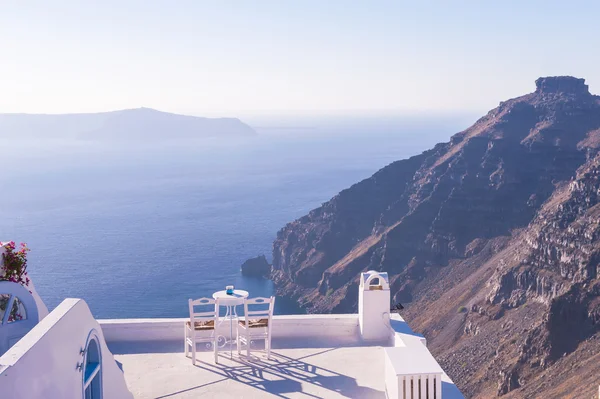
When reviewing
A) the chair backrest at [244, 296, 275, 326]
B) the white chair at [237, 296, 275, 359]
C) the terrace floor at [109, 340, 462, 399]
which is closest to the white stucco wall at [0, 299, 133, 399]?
the terrace floor at [109, 340, 462, 399]

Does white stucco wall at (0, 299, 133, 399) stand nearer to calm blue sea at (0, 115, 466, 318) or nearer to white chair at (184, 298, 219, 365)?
white chair at (184, 298, 219, 365)

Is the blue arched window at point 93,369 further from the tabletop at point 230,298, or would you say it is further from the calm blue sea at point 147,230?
the calm blue sea at point 147,230

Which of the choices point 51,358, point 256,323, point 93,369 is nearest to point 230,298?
point 256,323

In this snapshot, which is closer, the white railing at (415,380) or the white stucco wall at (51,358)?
the white stucco wall at (51,358)

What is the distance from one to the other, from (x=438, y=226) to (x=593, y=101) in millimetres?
46618

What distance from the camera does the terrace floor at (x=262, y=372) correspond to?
840cm

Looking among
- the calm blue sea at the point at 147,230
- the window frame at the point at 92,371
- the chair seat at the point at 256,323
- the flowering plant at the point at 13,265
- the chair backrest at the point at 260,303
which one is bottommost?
the calm blue sea at the point at 147,230

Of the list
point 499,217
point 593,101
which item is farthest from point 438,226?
point 593,101

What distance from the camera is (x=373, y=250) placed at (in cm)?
10150

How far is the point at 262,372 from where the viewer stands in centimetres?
909

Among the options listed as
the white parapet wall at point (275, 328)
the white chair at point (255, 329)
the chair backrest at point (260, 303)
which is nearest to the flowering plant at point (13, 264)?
the chair backrest at point (260, 303)

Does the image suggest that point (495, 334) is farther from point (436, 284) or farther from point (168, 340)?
point (168, 340)

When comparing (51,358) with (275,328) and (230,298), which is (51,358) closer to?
(230,298)

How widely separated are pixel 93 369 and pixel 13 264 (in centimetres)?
173
